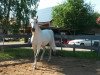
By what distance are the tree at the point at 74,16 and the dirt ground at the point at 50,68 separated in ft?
96.0

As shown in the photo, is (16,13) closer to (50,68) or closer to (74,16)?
(50,68)

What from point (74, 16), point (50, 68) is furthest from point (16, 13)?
point (74, 16)

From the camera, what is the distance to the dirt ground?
33.4 ft

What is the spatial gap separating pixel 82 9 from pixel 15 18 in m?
25.2

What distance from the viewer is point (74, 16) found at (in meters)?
42.0

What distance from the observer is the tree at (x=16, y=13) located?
17797 millimetres

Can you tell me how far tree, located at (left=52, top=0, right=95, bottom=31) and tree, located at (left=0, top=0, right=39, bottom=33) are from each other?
23392mm

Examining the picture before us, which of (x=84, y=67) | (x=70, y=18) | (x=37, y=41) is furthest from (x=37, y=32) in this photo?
(x=70, y=18)

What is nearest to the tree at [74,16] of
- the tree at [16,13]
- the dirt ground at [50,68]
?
the tree at [16,13]

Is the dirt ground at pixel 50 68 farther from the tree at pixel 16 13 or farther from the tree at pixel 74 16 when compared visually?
the tree at pixel 74 16

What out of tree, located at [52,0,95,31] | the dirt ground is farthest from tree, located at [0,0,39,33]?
tree, located at [52,0,95,31]

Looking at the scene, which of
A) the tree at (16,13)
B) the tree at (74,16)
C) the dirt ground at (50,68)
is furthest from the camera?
the tree at (74,16)

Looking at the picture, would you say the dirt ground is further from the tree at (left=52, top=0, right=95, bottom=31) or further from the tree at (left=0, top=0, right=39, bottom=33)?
the tree at (left=52, top=0, right=95, bottom=31)

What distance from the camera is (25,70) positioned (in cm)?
1048
